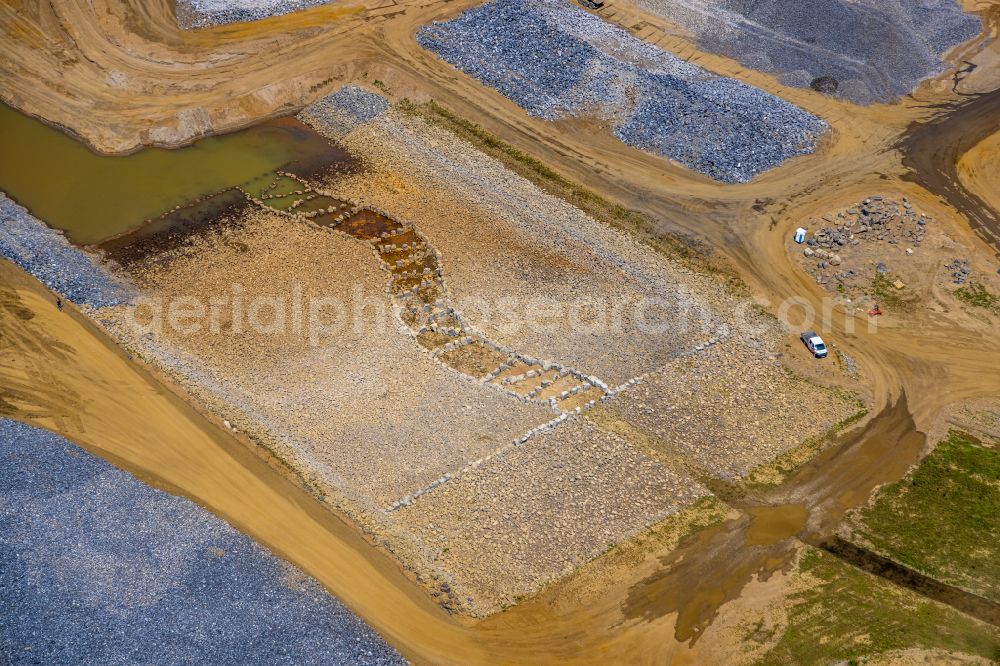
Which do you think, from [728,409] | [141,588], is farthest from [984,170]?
[141,588]

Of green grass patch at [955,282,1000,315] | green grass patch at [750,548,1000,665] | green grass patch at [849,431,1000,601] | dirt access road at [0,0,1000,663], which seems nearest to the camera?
green grass patch at [750,548,1000,665]

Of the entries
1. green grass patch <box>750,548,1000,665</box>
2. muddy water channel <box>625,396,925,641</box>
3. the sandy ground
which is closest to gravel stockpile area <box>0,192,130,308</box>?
muddy water channel <box>625,396,925,641</box>

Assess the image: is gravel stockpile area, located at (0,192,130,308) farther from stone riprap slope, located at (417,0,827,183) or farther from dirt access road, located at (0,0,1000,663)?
stone riprap slope, located at (417,0,827,183)

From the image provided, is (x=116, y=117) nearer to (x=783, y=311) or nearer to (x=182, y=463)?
(x=182, y=463)

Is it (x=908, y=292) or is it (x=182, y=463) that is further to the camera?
(x=908, y=292)

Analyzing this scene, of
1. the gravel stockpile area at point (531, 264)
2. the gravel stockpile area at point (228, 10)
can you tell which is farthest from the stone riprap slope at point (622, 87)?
the gravel stockpile area at point (228, 10)

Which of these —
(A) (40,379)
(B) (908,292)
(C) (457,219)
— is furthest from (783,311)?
(A) (40,379)

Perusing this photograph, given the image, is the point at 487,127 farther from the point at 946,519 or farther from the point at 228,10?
the point at 946,519
